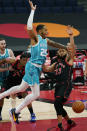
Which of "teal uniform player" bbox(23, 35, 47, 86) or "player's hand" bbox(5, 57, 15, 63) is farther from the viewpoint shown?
"player's hand" bbox(5, 57, 15, 63)

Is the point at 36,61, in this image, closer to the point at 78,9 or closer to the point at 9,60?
the point at 9,60

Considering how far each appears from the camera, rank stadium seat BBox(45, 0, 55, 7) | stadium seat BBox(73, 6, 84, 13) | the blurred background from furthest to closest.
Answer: stadium seat BBox(45, 0, 55, 7) → stadium seat BBox(73, 6, 84, 13) → the blurred background

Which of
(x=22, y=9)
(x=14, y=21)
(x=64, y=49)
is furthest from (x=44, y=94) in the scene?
(x=22, y=9)

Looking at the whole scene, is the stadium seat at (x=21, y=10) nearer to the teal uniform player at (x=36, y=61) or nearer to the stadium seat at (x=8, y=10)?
the stadium seat at (x=8, y=10)

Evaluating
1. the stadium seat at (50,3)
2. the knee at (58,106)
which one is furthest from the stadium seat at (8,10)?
the knee at (58,106)

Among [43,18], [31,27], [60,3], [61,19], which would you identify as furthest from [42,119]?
[60,3]

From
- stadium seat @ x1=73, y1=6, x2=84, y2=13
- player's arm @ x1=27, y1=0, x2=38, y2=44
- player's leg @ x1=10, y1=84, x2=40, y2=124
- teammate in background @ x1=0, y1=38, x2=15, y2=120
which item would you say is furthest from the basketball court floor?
stadium seat @ x1=73, y1=6, x2=84, y2=13

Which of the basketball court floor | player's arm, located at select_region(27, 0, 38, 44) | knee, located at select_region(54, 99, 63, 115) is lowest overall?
the basketball court floor

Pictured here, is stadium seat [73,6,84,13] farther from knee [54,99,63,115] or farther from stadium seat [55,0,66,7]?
knee [54,99,63,115]

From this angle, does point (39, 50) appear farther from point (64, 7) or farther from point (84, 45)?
point (64, 7)

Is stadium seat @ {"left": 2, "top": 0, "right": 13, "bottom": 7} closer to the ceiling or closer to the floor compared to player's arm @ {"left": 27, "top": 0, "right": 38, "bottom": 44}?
closer to the ceiling

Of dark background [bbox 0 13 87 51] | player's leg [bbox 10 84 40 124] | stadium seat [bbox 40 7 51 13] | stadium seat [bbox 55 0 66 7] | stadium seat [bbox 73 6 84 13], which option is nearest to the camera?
player's leg [bbox 10 84 40 124]

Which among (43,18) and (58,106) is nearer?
(58,106)

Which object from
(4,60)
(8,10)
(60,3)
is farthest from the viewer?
(60,3)
